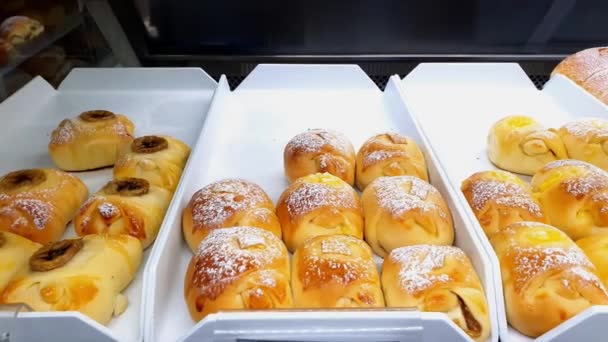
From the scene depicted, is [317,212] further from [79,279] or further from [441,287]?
[79,279]

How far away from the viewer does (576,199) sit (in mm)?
1346

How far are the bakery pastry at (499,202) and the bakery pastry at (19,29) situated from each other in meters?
→ 1.56

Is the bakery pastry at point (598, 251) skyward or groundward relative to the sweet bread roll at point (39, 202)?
skyward

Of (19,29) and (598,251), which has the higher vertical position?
(19,29)

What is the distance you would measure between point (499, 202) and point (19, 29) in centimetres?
165

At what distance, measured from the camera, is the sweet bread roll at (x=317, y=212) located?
1310mm

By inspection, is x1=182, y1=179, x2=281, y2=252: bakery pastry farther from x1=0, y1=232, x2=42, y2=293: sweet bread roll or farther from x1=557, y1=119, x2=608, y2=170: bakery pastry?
x1=557, y1=119, x2=608, y2=170: bakery pastry

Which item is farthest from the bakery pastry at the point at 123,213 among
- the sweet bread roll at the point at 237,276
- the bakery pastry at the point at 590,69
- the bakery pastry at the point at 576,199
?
the bakery pastry at the point at 590,69

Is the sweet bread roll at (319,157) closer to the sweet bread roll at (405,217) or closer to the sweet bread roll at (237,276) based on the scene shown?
the sweet bread roll at (405,217)

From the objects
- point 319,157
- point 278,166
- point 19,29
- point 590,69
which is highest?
point 19,29

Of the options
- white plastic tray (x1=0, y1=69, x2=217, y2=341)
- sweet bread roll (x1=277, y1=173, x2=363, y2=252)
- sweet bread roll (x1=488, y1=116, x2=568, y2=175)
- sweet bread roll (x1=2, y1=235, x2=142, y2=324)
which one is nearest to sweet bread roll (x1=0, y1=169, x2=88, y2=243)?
white plastic tray (x1=0, y1=69, x2=217, y2=341)

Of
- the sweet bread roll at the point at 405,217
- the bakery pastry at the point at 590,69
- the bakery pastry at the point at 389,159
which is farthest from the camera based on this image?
the bakery pastry at the point at 590,69

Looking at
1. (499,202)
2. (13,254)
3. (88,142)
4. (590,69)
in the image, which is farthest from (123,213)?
(590,69)

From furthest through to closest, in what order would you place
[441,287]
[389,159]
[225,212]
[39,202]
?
[389,159], [39,202], [225,212], [441,287]
